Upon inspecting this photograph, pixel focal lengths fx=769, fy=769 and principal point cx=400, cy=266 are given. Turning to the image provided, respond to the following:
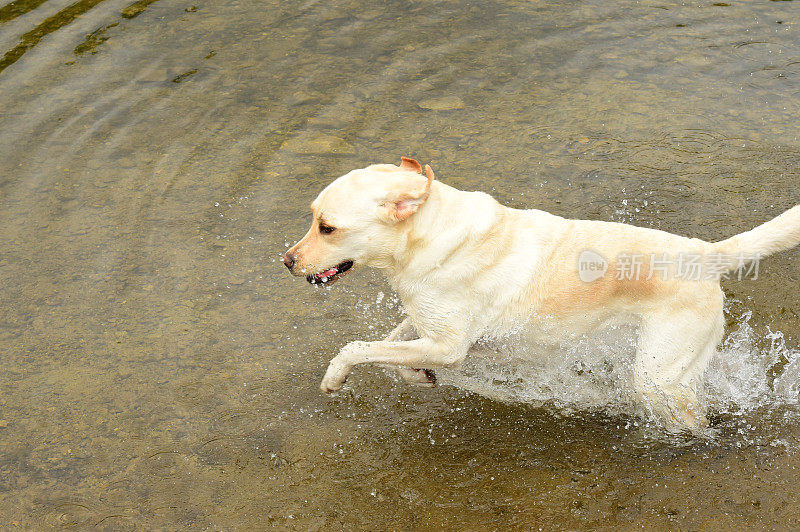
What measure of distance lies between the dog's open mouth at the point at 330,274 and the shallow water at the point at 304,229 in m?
1.09

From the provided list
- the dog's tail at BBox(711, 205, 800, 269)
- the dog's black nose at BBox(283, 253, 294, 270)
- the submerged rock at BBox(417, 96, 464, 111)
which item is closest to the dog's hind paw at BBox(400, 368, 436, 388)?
the dog's black nose at BBox(283, 253, 294, 270)

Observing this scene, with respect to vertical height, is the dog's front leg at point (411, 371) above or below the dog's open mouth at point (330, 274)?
below

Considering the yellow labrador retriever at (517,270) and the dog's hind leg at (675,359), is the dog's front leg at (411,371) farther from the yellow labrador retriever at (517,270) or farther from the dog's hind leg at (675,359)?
the dog's hind leg at (675,359)

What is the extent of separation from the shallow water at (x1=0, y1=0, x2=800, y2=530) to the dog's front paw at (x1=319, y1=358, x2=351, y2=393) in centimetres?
42

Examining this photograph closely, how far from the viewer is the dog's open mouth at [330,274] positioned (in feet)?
14.6

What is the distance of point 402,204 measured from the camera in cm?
420

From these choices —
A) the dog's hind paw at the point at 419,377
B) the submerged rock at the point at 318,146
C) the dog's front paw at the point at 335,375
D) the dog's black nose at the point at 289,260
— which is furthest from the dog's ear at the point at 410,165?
the submerged rock at the point at 318,146

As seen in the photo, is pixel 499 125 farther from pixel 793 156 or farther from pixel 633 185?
pixel 793 156

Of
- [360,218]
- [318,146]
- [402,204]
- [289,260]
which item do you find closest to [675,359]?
[402,204]

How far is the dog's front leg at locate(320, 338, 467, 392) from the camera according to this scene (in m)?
4.56

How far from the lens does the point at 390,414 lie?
5.11 metres

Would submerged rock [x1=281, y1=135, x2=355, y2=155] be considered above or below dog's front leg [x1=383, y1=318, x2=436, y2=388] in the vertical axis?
above

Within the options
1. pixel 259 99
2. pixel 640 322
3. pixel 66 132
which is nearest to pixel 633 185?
pixel 640 322

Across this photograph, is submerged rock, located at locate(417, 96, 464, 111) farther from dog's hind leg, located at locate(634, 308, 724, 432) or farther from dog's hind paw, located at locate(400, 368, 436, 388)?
dog's hind leg, located at locate(634, 308, 724, 432)
